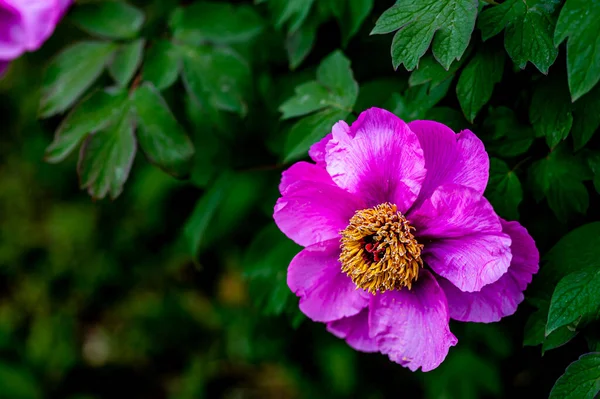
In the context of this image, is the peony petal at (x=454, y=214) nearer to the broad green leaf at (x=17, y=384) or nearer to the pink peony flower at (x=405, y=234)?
the pink peony flower at (x=405, y=234)

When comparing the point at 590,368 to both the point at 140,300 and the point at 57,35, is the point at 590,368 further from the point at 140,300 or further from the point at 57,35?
the point at 140,300

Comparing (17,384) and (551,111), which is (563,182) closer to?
(551,111)

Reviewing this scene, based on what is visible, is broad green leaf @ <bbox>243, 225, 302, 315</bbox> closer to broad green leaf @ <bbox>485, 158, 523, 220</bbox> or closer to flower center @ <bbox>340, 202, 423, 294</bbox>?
flower center @ <bbox>340, 202, 423, 294</bbox>

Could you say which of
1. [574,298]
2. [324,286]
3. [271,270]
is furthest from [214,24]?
[574,298]

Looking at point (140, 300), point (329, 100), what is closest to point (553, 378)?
point (329, 100)

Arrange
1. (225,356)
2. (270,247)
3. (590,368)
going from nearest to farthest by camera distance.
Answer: (590,368) → (270,247) → (225,356)
